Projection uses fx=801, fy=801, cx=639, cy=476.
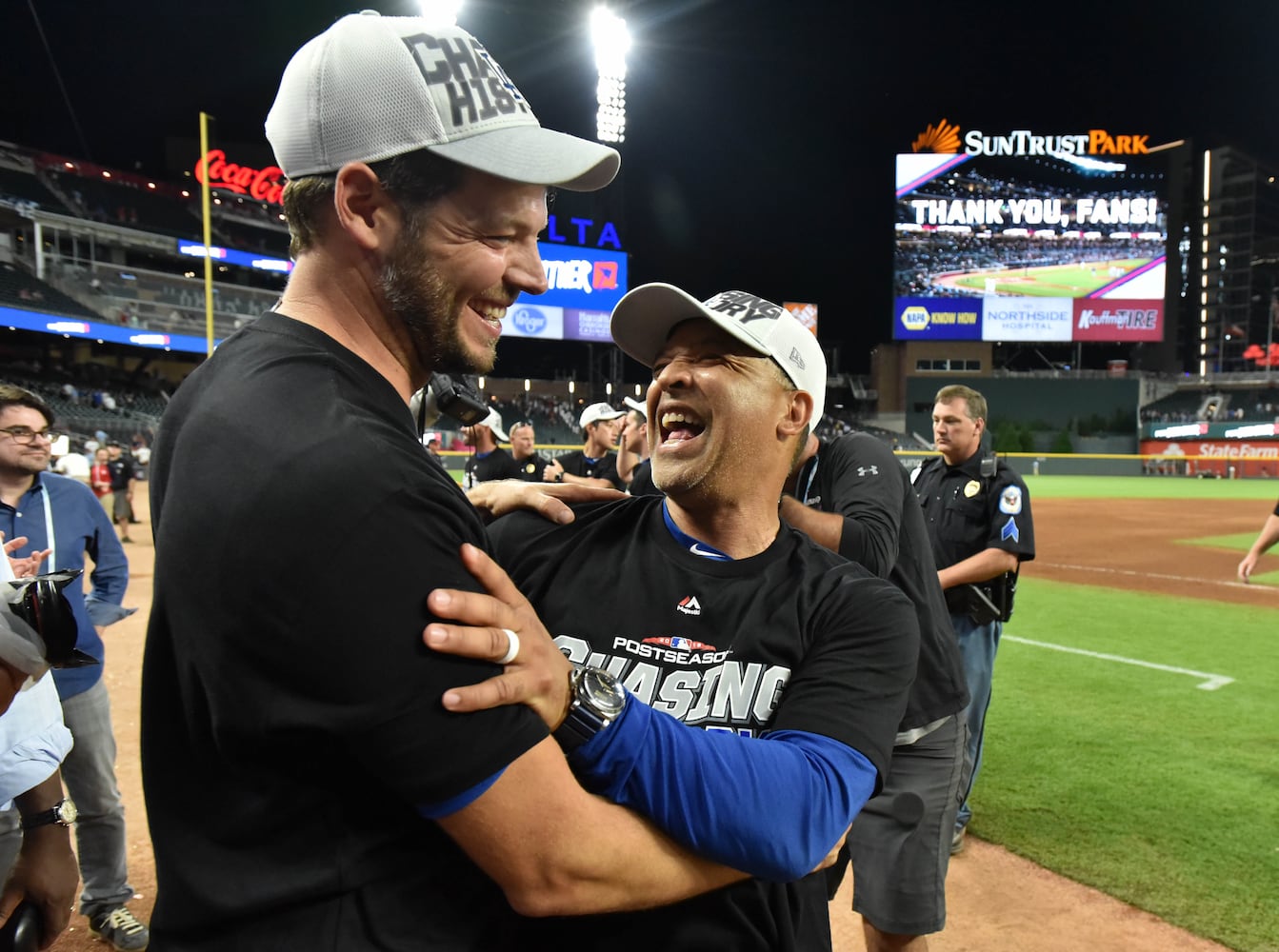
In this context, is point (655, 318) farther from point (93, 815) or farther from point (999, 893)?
point (93, 815)

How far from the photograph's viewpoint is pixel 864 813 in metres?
3.07

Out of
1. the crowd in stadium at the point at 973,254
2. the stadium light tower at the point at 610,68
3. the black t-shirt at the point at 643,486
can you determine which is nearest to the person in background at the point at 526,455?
the black t-shirt at the point at 643,486

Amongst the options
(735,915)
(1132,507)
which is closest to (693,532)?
(735,915)

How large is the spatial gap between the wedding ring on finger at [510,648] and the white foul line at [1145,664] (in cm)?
790

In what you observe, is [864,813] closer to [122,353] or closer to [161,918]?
[161,918]

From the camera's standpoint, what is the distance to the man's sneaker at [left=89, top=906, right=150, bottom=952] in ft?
11.8

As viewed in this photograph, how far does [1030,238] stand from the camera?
56.3 m

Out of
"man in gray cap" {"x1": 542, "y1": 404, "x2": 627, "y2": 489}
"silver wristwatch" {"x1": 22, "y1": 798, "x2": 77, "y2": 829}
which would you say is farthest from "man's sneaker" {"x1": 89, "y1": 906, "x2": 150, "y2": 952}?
"man in gray cap" {"x1": 542, "y1": 404, "x2": 627, "y2": 489}

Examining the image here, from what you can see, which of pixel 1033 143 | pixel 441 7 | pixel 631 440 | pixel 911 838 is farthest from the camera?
pixel 1033 143

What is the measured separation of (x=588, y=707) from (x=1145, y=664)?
27.5 feet

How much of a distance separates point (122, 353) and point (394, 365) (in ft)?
171

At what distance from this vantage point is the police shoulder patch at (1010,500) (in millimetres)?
5164

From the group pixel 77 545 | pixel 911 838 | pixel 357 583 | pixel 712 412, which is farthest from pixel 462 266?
pixel 77 545

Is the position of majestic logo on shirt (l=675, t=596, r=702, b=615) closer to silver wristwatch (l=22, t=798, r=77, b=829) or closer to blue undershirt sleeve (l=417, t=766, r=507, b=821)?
blue undershirt sleeve (l=417, t=766, r=507, b=821)
